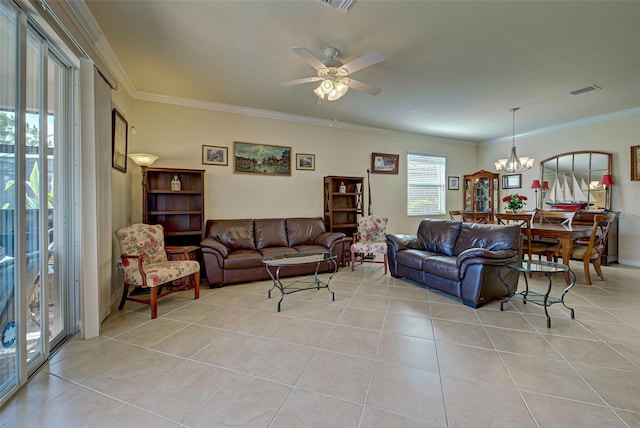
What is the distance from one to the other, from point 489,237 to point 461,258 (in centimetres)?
71

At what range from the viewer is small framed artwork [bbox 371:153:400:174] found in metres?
5.89

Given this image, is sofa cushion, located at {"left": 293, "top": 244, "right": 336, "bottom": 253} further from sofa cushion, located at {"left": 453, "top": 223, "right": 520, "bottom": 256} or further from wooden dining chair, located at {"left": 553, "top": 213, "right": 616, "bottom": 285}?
wooden dining chair, located at {"left": 553, "top": 213, "right": 616, "bottom": 285}

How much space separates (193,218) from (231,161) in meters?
1.13

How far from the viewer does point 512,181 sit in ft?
21.2

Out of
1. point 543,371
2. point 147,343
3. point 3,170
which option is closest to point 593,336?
point 543,371

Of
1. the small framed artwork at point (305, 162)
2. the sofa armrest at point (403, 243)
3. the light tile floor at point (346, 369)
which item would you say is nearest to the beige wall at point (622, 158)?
the light tile floor at point (346, 369)

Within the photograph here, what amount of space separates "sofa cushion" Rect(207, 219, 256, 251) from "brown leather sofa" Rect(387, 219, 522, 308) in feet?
7.32

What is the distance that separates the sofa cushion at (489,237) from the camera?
3203 mm

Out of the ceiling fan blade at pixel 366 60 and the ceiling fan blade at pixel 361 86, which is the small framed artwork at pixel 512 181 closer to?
the ceiling fan blade at pixel 361 86

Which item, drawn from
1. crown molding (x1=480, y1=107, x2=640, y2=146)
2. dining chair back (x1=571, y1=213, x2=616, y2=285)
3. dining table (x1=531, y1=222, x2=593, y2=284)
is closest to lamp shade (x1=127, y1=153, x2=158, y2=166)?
dining table (x1=531, y1=222, x2=593, y2=284)

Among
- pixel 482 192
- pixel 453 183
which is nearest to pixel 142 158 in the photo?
pixel 453 183

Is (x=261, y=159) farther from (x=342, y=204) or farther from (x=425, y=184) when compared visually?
(x=425, y=184)

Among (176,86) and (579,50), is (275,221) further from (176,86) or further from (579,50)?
(579,50)

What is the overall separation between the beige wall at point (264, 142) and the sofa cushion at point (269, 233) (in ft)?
0.94
